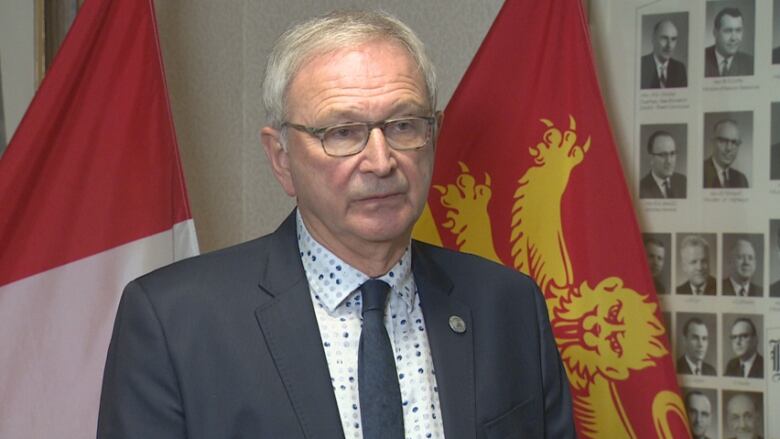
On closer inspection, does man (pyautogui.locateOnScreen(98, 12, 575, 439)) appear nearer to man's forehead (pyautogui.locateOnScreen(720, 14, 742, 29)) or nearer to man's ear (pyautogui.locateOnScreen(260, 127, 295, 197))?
man's ear (pyautogui.locateOnScreen(260, 127, 295, 197))

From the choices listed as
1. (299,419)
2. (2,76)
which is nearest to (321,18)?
(299,419)

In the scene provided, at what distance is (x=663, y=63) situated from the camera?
194 centimetres

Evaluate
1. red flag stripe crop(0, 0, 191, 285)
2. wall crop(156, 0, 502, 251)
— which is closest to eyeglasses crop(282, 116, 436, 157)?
red flag stripe crop(0, 0, 191, 285)

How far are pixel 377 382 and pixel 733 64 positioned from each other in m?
1.11

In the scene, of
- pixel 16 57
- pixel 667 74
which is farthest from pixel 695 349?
pixel 16 57

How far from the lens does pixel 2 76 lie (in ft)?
5.36

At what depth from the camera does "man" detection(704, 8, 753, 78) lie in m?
1.88

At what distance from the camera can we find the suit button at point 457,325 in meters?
1.35

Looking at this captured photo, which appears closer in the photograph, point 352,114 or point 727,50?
point 352,114

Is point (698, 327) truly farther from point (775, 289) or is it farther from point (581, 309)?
point (581, 309)

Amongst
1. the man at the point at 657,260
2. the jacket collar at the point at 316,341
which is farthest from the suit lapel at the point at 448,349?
the man at the point at 657,260

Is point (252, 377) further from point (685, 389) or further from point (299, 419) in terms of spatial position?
point (685, 389)

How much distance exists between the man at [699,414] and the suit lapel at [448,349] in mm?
793

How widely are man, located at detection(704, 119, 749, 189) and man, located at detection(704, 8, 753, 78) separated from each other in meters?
0.10
